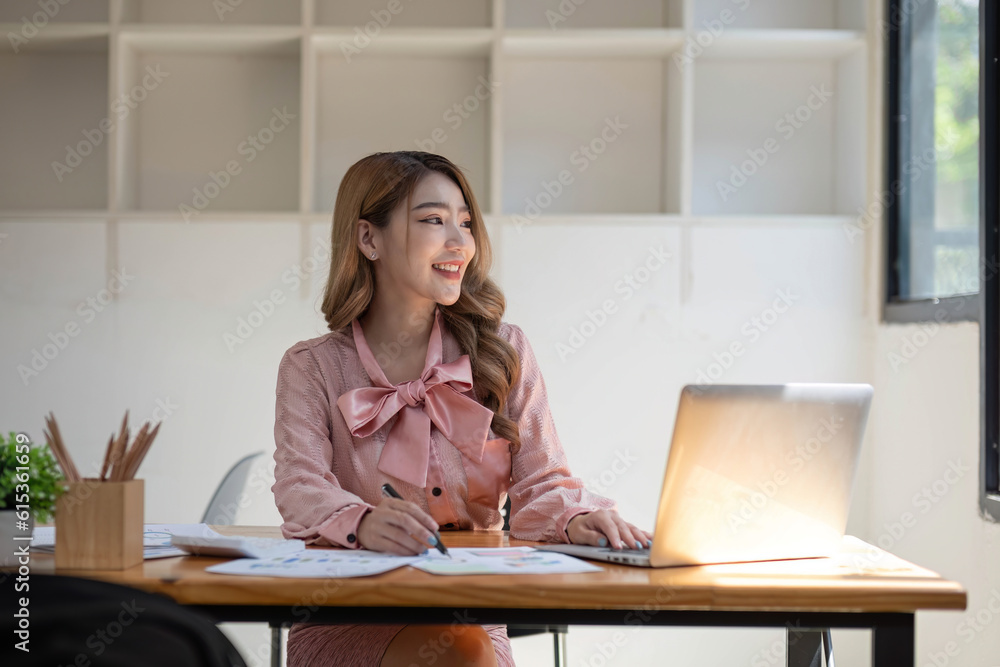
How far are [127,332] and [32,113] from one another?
34.5 inches

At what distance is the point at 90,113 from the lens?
3.37 meters

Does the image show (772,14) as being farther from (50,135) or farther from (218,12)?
(50,135)

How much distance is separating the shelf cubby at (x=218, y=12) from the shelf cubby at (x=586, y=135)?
2.64 feet

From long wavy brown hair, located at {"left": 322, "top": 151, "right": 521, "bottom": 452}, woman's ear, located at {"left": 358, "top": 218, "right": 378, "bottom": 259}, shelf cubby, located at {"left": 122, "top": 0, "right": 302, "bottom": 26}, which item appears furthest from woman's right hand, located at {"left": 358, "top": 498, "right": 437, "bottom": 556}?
shelf cubby, located at {"left": 122, "top": 0, "right": 302, "bottom": 26}

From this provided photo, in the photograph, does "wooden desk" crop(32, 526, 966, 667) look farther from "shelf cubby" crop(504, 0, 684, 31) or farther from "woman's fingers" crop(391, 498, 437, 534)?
"shelf cubby" crop(504, 0, 684, 31)

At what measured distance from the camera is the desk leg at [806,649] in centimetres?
154

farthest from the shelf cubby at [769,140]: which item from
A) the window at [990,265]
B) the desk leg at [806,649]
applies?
the desk leg at [806,649]

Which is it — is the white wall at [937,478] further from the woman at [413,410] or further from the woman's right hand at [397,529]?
the woman's right hand at [397,529]

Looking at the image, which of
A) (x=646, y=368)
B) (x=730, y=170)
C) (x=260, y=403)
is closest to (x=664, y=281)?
(x=646, y=368)

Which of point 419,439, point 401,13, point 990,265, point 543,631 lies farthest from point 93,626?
point 401,13

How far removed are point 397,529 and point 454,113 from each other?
88.8 inches

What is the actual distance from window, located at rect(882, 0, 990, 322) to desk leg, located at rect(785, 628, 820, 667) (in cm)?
123

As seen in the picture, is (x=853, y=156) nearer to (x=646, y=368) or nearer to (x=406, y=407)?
(x=646, y=368)

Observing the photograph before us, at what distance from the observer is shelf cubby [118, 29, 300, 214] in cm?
336
